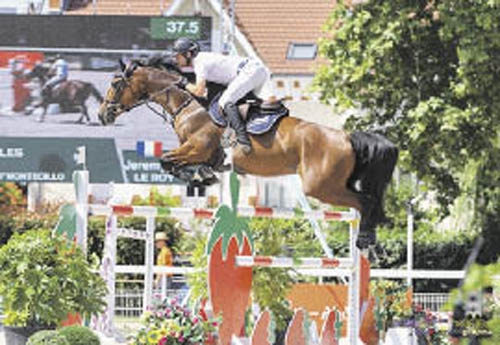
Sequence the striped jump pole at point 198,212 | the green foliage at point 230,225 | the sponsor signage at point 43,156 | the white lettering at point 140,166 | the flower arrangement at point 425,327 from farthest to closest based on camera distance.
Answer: the sponsor signage at point 43,156 < the white lettering at point 140,166 < the flower arrangement at point 425,327 < the green foliage at point 230,225 < the striped jump pole at point 198,212

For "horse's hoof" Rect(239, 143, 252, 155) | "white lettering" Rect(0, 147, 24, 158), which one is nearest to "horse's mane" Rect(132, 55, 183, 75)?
"horse's hoof" Rect(239, 143, 252, 155)

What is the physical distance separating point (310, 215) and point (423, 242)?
10.1 metres

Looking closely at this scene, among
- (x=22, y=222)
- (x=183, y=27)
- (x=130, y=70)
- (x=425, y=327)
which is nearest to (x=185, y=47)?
(x=130, y=70)

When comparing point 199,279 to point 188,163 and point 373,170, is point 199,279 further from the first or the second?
point 373,170

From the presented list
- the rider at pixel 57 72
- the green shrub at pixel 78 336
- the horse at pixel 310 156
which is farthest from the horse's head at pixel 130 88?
the rider at pixel 57 72

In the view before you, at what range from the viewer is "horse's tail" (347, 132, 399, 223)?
21.5 feet

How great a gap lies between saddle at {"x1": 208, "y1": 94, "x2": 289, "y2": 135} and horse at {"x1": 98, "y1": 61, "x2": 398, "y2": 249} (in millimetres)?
34

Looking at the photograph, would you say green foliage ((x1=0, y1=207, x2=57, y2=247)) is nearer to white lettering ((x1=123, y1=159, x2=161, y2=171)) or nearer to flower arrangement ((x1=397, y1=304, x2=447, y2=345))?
white lettering ((x1=123, y1=159, x2=161, y2=171))

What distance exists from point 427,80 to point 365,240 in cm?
867

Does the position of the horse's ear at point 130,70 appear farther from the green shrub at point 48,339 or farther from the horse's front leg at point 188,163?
the green shrub at point 48,339

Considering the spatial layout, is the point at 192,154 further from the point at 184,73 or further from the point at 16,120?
the point at 16,120

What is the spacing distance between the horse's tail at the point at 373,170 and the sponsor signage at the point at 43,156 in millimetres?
9934

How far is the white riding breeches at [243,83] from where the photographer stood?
22.6 feet

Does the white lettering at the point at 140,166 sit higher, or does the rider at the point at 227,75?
the white lettering at the point at 140,166
